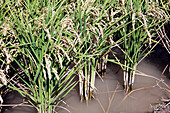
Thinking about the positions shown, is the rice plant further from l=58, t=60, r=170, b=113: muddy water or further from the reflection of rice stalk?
l=58, t=60, r=170, b=113: muddy water

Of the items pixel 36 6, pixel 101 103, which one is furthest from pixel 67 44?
pixel 101 103

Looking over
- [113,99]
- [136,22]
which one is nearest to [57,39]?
[136,22]

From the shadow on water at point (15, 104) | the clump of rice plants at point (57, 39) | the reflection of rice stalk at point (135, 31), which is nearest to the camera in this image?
the clump of rice plants at point (57, 39)

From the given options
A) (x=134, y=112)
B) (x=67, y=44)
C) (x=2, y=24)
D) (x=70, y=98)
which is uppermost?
(x=2, y=24)

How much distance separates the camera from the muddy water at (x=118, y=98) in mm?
→ 2221

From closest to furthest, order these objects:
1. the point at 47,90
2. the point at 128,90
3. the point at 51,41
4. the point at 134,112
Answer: the point at 51,41 → the point at 47,90 → the point at 134,112 → the point at 128,90

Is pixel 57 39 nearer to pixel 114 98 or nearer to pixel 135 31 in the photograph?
pixel 135 31

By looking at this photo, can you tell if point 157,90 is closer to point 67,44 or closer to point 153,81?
point 153,81

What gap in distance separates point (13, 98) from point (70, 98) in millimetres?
556

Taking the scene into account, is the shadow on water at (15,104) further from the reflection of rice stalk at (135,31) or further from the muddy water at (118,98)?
the reflection of rice stalk at (135,31)

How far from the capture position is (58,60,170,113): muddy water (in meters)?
2.22

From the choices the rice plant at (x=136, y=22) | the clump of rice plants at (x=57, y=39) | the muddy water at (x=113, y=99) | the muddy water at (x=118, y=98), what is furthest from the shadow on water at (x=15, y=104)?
the rice plant at (x=136, y=22)

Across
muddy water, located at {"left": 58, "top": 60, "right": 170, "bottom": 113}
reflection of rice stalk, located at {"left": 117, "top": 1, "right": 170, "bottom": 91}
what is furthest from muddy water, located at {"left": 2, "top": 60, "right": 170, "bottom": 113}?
reflection of rice stalk, located at {"left": 117, "top": 1, "right": 170, "bottom": 91}

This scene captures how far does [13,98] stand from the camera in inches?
88.3
